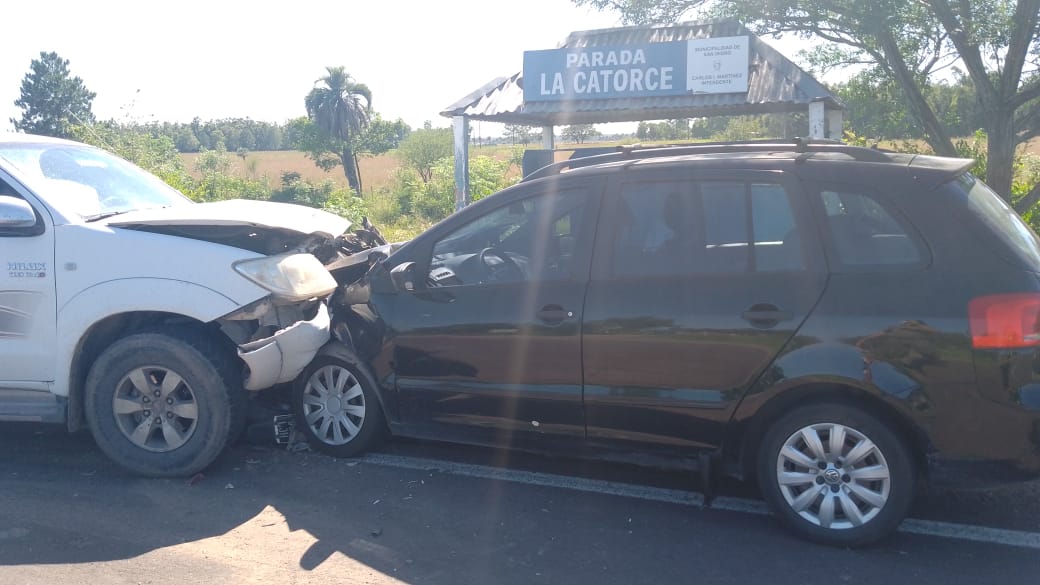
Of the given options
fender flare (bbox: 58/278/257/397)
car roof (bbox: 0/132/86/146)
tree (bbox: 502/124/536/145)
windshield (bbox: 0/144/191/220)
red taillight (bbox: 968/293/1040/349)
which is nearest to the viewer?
red taillight (bbox: 968/293/1040/349)

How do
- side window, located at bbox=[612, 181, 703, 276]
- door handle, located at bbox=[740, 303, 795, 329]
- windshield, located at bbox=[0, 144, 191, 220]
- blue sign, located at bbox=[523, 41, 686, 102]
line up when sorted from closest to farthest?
door handle, located at bbox=[740, 303, 795, 329] → side window, located at bbox=[612, 181, 703, 276] → windshield, located at bbox=[0, 144, 191, 220] → blue sign, located at bbox=[523, 41, 686, 102]

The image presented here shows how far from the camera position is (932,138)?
41.2 feet

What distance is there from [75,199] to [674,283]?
3746 mm

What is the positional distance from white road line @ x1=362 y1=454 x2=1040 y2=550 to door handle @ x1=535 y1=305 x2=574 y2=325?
3.41 feet

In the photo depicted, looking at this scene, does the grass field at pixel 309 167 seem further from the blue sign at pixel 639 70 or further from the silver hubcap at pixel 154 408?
the silver hubcap at pixel 154 408

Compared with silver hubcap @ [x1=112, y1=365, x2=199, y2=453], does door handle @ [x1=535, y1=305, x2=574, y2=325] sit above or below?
above

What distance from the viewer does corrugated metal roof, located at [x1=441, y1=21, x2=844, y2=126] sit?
41.6ft

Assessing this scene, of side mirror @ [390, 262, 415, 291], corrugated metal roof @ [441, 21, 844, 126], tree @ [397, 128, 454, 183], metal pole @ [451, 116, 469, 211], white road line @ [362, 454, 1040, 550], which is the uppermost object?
tree @ [397, 128, 454, 183]

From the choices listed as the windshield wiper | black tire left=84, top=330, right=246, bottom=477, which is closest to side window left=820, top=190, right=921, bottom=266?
black tire left=84, top=330, right=246, bottom=477

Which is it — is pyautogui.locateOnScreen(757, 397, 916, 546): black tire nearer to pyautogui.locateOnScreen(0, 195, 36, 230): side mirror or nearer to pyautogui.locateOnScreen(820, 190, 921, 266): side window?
pyautogui.locateOnScreen(820, 190, 921, 266): side window

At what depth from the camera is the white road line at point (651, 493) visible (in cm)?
442

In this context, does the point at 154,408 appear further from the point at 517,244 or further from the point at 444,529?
the point at 517,244

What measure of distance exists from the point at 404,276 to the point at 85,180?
2.39 meters

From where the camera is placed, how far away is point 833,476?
4285mm
